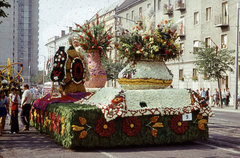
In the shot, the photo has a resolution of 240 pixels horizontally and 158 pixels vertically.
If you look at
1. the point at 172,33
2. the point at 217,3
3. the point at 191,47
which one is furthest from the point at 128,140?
the point at 191,47

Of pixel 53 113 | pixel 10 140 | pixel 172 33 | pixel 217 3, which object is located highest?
pixel 217 3

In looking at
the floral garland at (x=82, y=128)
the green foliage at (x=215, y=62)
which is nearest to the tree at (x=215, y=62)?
the green foliage at (x=215, y=62)

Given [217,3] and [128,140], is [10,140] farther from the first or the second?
[217,3]

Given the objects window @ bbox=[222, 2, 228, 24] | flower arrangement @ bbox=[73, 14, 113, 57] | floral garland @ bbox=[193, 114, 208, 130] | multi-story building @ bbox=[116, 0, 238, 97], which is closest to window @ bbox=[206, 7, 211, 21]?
multi-story building @ bbox=[116, 0, 238, 97]

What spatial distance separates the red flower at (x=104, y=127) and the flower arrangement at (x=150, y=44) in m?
2.22

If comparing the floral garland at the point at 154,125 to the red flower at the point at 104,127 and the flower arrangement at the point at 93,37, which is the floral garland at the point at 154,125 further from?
the flower arrangement at the point at 93,37

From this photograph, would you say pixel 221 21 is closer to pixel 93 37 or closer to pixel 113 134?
pixel 93 37

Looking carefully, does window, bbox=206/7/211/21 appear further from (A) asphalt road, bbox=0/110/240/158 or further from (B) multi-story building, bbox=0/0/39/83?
(B) multi-story building, bbox=0/0/39/83

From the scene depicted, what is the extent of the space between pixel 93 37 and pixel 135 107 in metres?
5.27

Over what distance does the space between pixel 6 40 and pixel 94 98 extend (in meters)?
64.9

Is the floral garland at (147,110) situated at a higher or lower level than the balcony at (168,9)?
lower

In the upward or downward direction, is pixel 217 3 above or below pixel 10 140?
above

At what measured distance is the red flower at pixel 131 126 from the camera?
27.8ft

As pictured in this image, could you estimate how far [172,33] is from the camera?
32.3 ft
